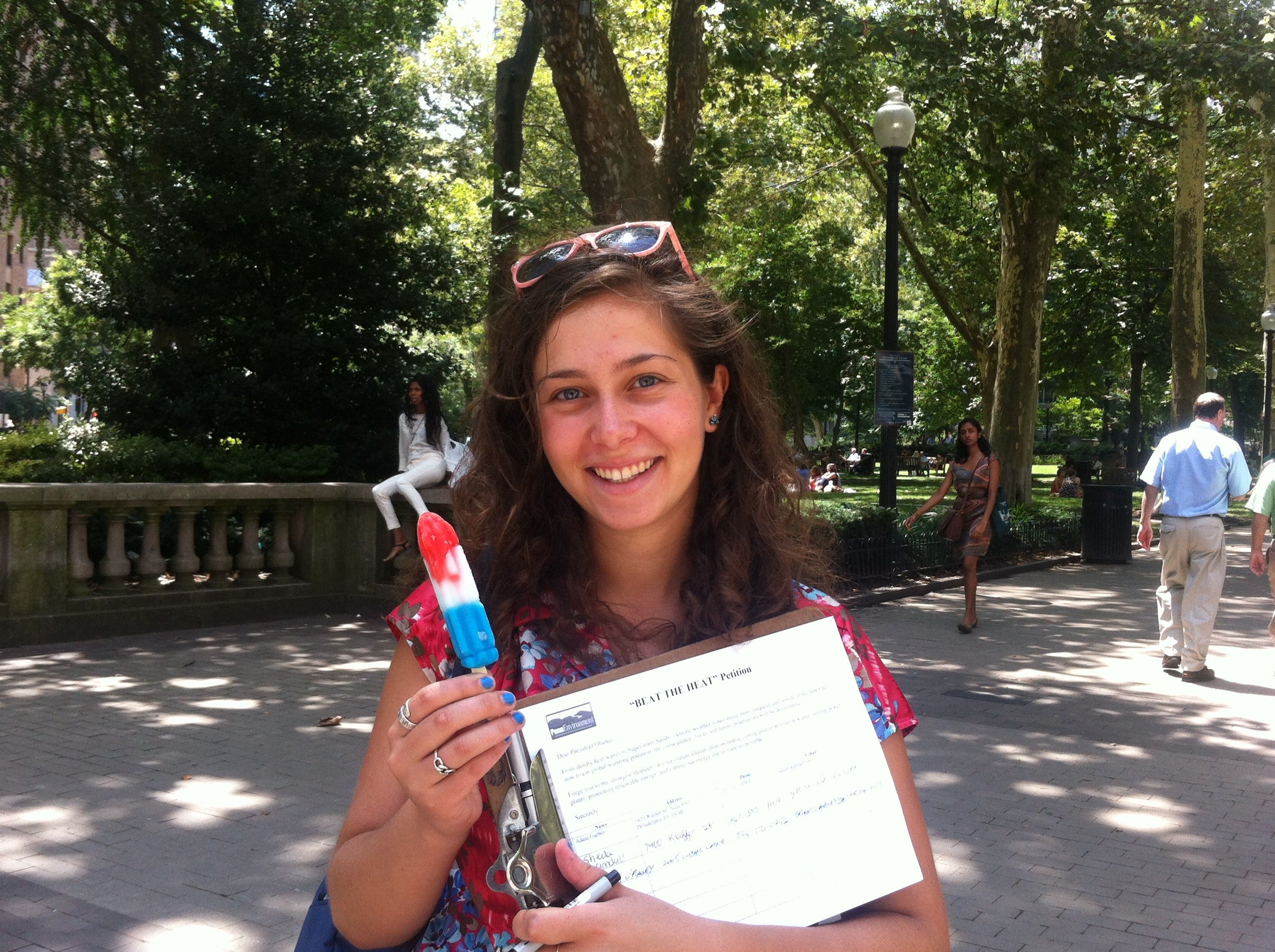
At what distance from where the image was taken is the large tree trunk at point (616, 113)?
11547 millimetres

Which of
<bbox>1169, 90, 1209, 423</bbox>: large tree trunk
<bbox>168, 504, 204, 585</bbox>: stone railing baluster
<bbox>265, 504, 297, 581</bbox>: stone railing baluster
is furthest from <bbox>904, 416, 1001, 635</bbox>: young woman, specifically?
<bbox>1169, 90, 1209, 423</bbox>: large tree trunk

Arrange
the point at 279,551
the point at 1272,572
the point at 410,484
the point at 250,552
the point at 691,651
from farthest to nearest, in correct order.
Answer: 1. the point at 279,551
2. the point at 410,484
3. the point at 250,552
4. the point at 1272,572
5. the point at 691,651

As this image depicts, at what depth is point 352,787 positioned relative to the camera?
607cm

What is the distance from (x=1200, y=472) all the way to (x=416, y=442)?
22.4 ft

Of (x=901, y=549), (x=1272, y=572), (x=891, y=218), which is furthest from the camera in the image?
(x=901, y=549)

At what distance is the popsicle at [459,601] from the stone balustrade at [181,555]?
→ 908 cm

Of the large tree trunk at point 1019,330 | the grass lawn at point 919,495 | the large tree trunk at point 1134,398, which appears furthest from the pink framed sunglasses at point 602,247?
the large tree trunk at point 1134,398

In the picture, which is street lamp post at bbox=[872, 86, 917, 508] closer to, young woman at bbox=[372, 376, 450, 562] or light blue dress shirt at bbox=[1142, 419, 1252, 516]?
light blue dress shirt at bbox=[1142, 419, 1252, 516]

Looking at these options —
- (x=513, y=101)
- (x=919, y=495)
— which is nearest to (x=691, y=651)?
(x=513, y=101)

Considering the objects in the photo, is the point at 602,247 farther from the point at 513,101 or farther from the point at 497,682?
the point at 513,101

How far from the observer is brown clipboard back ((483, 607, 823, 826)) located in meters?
1.50

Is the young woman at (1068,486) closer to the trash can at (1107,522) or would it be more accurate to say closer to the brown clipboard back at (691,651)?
the trash can at (1107,522)

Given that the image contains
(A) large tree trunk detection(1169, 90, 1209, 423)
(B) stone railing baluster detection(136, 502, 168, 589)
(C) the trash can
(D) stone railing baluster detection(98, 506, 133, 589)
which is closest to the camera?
(D) stone railing baluster detection(98, 506, 133, 589)

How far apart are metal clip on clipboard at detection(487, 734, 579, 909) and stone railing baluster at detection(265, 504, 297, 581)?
1045cm
